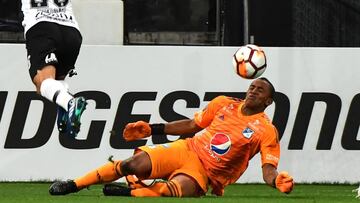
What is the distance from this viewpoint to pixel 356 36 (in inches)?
606

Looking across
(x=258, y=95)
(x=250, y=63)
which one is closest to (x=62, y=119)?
(x=258, y=95)

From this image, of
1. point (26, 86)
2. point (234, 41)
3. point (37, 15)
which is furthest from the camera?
point (234, 41)

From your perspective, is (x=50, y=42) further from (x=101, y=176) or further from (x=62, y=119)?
(x=101, y=176)

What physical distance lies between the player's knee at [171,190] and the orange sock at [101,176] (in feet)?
1.34

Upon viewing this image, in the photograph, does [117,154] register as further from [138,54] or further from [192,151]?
[192,151]

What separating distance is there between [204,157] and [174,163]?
273mm

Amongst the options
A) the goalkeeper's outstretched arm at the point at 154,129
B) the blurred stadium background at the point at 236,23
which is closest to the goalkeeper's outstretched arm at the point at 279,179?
the goalkeeper's outstretched arm at the point at 154,129

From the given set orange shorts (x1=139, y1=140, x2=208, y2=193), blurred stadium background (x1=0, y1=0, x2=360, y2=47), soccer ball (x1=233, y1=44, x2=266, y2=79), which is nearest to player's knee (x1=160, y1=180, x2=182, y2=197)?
orange shorts (x1=139, y1=140, x2=208, y2=193)

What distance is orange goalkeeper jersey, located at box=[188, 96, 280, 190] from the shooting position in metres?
10.1

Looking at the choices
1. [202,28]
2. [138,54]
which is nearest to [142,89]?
[138,54]

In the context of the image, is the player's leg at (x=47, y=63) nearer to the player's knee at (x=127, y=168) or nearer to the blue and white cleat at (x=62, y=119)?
the blue and white cleat at (x=62, y=119)

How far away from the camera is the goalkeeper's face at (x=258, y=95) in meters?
10.2

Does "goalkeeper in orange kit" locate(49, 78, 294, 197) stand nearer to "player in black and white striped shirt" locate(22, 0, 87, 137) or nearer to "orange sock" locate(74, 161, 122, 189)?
"orange sock" locate(74, 161, 122, 189)

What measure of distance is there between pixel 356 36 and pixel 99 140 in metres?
4.01
